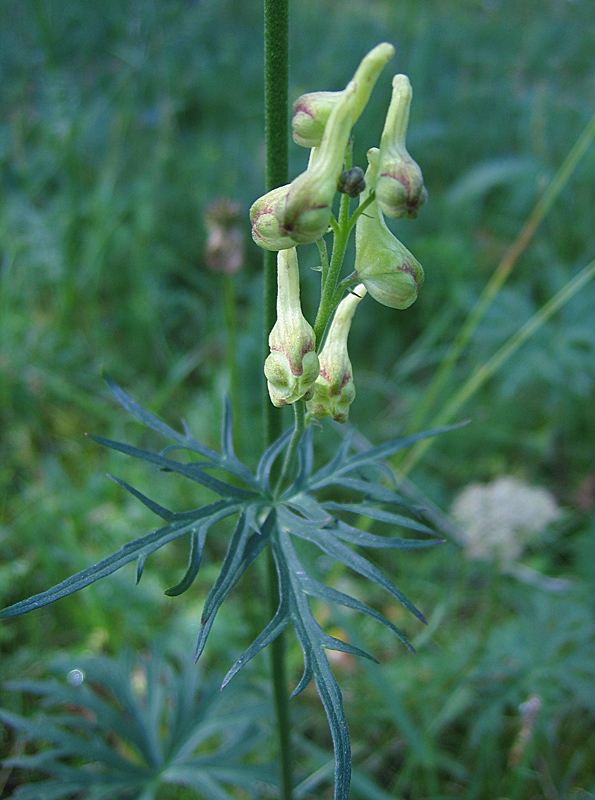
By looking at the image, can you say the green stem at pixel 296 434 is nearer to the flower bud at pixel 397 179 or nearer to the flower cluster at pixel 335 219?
the flower cluster at pixel 335 219

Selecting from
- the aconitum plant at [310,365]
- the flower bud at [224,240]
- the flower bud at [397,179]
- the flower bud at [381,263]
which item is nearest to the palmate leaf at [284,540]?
the aconitum plant at [310,365]

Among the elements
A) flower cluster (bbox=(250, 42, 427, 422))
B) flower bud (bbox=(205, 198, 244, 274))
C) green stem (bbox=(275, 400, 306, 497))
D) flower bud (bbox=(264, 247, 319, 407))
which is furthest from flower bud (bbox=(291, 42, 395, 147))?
flower bud (bbox=(205, 198, 244, 274))

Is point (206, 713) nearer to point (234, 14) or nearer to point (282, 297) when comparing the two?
point (282, 297)

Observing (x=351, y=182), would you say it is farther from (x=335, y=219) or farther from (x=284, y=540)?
(x=284, y=540)

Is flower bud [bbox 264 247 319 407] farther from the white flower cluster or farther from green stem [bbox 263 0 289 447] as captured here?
Answer: the white flower cluster

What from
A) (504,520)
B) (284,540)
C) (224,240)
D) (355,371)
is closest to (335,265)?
(284,540)

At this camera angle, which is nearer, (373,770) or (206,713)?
(206,713)


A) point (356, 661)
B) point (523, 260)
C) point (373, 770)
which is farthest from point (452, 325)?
point (373, 770)
